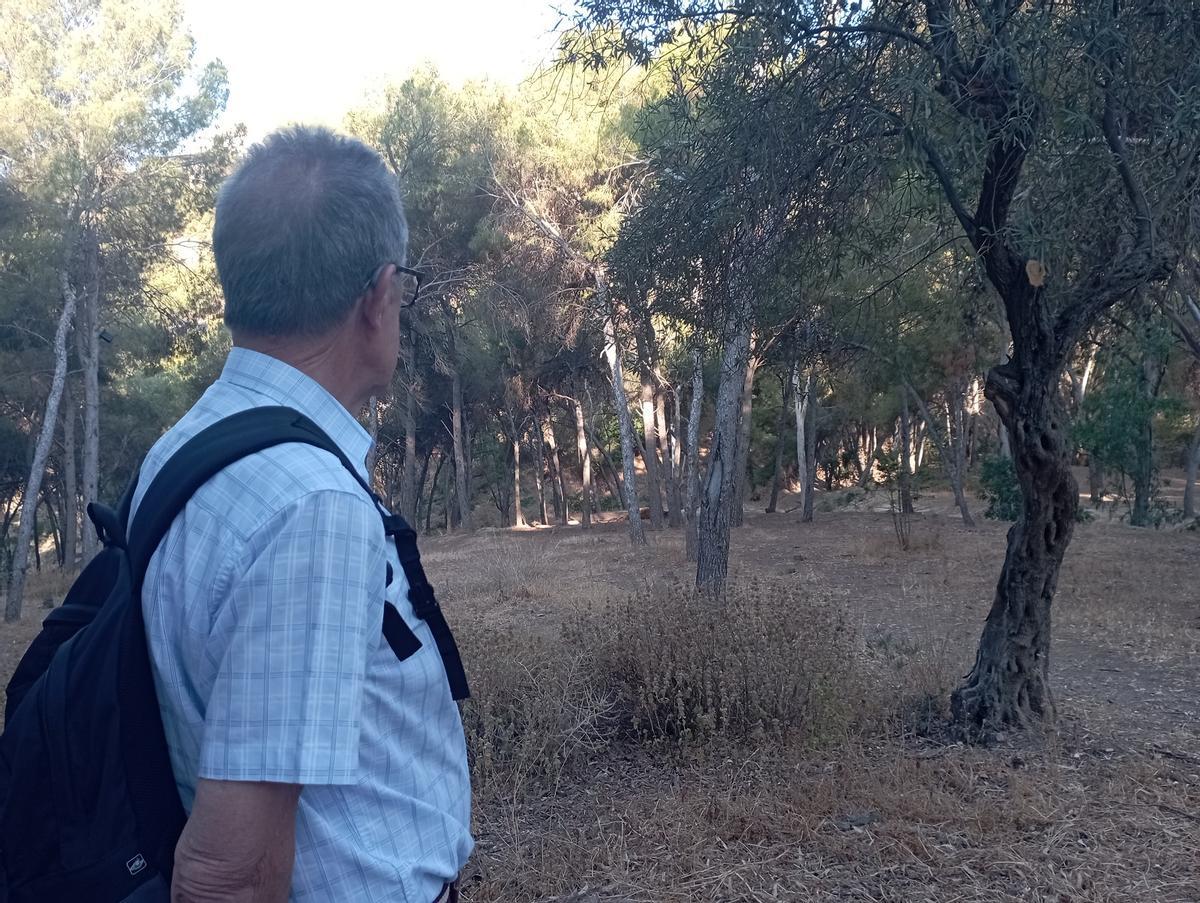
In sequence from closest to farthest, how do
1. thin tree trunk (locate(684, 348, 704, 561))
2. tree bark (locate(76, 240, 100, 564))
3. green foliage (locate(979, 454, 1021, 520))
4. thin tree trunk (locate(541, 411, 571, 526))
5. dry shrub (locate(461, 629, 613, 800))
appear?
dry shrub (locate(461, 629, 613, 800))
thin tree trunk (locate(684, 348, 704, 561))
tree bark (locate(76, 240, 100, 564))
green foliage (locate(979, 454, 1021, 520))
thin tree trunk (locate(541, 411, 571, 526))

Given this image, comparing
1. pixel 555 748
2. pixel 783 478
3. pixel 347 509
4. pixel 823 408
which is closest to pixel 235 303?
pixel 347 509

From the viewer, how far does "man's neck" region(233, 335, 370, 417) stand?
4.14 ft

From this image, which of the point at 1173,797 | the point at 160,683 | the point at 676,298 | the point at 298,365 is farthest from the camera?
the point at 676,298

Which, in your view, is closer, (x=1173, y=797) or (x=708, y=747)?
(x=1173, y=797)

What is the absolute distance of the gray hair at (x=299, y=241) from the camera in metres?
1.25

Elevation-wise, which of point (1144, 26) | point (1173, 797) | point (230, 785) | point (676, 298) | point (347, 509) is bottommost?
point (1173, 797)

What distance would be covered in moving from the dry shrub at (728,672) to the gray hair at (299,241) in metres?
3.55

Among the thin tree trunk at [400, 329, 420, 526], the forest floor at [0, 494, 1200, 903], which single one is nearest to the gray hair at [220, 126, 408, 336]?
the forest floor at [0, 494, 1200, 903]

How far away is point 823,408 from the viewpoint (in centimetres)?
3238

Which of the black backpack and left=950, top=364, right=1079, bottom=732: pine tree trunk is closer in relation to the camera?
the black backpack

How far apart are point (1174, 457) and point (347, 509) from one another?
40.9 metres

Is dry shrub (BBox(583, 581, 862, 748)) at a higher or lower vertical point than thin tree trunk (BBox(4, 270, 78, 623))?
lower

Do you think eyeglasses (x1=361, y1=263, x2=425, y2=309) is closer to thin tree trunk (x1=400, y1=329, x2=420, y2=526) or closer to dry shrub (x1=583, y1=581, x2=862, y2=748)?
dry shrub (x1=583, y1=581, x2=862, y2=748)

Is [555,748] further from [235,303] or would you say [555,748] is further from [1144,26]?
[1144,26]
